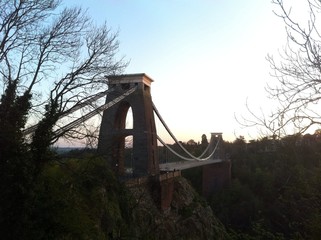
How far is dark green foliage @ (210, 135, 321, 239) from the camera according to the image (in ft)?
14.7

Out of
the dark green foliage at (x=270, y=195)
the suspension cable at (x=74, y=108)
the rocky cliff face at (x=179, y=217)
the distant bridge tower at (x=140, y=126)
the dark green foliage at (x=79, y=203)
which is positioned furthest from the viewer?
the distant bridge tower at (x=140, y=126)

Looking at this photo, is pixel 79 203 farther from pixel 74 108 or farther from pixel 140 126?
pixel 140 126

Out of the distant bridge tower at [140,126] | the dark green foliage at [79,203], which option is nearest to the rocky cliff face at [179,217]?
the distant bridge tower at [140,126]

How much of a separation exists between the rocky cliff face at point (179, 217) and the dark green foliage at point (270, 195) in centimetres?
150

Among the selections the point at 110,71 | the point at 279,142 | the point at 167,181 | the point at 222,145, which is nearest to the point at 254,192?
the point at 222,145

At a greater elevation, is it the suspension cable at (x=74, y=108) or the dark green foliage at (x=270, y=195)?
the suspension cable at (x=74, y=108)

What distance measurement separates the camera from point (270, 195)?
30.7m

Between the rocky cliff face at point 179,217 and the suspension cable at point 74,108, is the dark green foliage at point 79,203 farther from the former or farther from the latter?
the rocky cliff face at point 179,217

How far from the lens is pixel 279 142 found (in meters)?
3.54

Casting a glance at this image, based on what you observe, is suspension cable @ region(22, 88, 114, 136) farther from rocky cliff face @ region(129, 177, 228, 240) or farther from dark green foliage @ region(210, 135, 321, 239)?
rocky cliff face @ region(129, 177, 228, 240)

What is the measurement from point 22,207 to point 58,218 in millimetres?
610

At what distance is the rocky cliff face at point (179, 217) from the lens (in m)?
13.8

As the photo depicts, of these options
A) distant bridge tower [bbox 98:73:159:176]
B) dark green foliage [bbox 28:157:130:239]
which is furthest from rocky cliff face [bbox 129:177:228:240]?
dark green foliage [bbox 28:157:130:239]

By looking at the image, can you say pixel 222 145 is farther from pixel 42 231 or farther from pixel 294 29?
pixel 294 29
